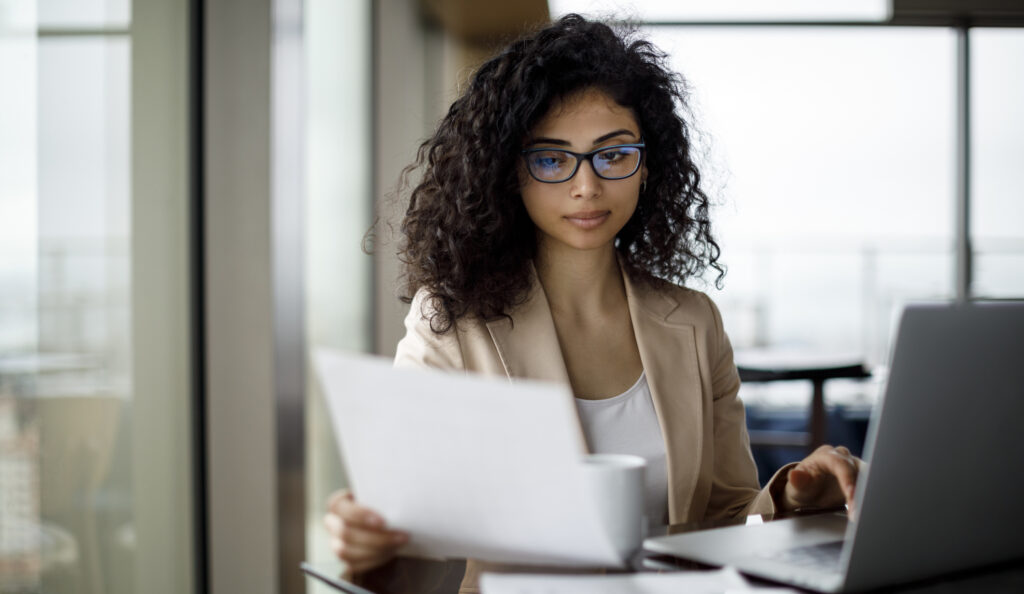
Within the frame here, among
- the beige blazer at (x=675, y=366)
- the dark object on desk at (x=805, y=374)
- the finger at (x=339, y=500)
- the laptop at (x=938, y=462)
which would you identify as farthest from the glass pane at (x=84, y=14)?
the dark object on desk at (x=805, y=374)

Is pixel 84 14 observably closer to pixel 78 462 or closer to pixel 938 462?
pixel 78 462

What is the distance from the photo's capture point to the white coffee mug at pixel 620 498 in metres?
0.81

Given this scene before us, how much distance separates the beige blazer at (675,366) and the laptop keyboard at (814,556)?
1.40ft

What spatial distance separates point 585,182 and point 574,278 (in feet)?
0.85

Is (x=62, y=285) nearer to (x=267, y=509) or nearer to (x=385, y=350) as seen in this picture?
(x=267, y=509)

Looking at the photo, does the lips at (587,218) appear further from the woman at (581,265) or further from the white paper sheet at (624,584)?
the white paper sheet at (624,584)

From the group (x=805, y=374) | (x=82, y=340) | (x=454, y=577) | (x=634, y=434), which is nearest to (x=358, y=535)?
(x=454, y=577)

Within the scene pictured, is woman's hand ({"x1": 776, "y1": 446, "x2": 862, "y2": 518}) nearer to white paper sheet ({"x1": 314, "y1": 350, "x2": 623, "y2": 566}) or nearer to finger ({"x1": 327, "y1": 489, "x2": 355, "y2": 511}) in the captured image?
white paper sheet ({"x1": 314, "y1": 350, "x2": 623, "y2": 566})

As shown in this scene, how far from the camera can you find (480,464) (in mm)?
735

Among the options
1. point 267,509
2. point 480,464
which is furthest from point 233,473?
point 480,464

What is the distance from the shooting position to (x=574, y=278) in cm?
166

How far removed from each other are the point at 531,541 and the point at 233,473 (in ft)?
4.64

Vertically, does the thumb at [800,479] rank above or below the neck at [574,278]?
below

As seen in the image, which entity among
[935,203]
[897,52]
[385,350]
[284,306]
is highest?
[897,52]
